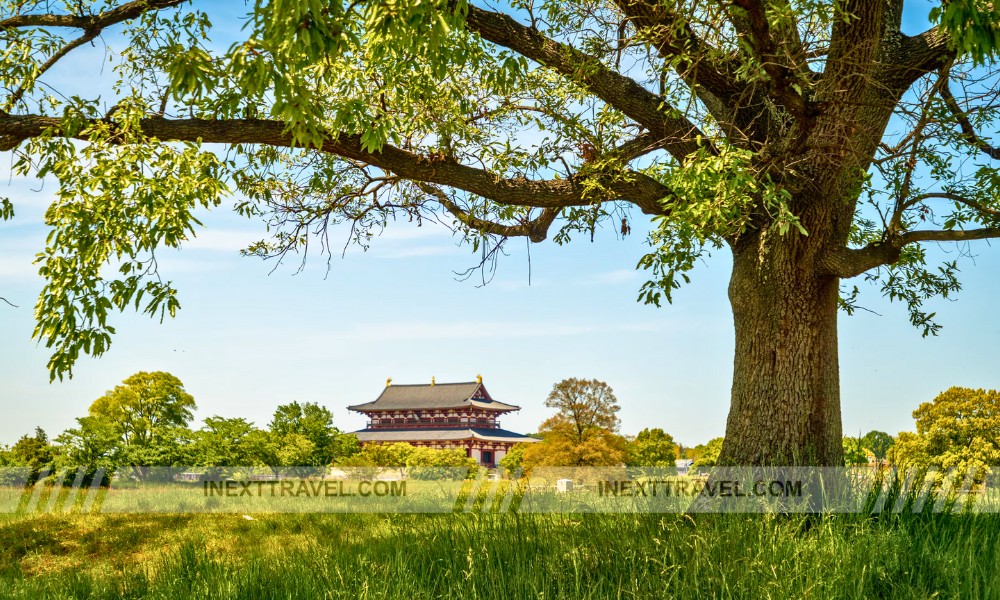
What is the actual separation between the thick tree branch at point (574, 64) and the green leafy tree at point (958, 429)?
16.6 meters

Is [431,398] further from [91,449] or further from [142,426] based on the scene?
[91,449]

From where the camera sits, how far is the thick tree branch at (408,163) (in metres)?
6.40

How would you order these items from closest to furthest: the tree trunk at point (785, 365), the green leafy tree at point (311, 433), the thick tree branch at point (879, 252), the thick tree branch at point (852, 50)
→ the thick tree branch at point (852, 50) → the tree trunk at point (785, 365) → the thick tree branch at point (879, 252) → the green leafy tree at point (311, 433)

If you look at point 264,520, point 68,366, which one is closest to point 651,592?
point 68,366

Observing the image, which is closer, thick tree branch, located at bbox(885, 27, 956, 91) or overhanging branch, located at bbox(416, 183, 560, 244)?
thick tree branch, located at bbox(885, 27, 956, 91)

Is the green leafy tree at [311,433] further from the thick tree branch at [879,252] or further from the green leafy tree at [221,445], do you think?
the thick tree branch at [879,252]

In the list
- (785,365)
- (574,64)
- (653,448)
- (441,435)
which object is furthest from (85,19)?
(441,435)

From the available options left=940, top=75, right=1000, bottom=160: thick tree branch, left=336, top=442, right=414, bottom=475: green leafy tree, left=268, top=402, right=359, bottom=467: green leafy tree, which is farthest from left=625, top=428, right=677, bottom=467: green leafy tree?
left=940, top=75, right=1000, bottom=160: thick tree branch

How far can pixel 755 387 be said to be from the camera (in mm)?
6520

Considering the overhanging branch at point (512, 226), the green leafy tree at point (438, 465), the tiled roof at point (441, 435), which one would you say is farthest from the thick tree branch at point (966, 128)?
the tiled roof at point (441, 435)

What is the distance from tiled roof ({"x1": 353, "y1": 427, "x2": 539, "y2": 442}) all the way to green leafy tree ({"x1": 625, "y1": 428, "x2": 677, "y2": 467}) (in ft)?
78.8

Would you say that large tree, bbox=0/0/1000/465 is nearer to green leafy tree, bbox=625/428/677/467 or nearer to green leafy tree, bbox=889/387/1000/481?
green leafy tree, bbox=889/387/1000/481

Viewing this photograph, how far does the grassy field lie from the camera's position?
3963 millimetres

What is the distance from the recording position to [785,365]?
6473 mm
